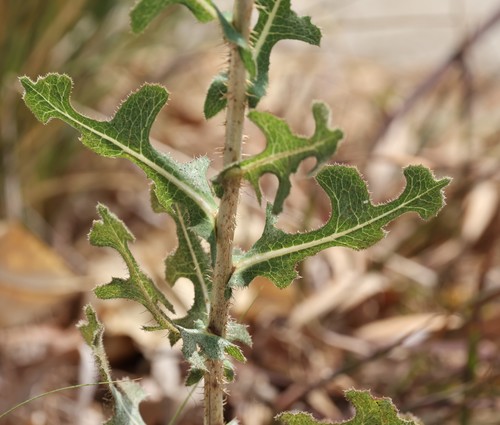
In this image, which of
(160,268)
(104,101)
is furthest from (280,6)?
(104,101)

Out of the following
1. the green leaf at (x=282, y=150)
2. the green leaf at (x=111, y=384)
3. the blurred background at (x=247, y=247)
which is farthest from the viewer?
the blurred background at (x=247, y=247)

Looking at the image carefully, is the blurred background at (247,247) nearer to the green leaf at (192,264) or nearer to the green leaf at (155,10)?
the green leaf at (192,264)

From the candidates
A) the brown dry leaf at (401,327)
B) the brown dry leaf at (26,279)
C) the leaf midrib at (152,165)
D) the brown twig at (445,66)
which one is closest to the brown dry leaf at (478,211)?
the brown twig at (445,66)

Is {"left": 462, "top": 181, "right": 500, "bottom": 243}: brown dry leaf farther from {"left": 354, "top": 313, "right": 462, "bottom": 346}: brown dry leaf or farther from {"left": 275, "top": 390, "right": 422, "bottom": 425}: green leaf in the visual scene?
{"left": 275, "top": 390, "right": 422, "bottom": 425}: green leaf

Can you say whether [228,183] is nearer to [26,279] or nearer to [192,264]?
[192,264]

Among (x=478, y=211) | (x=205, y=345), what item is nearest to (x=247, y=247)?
(x=478, y=211)
